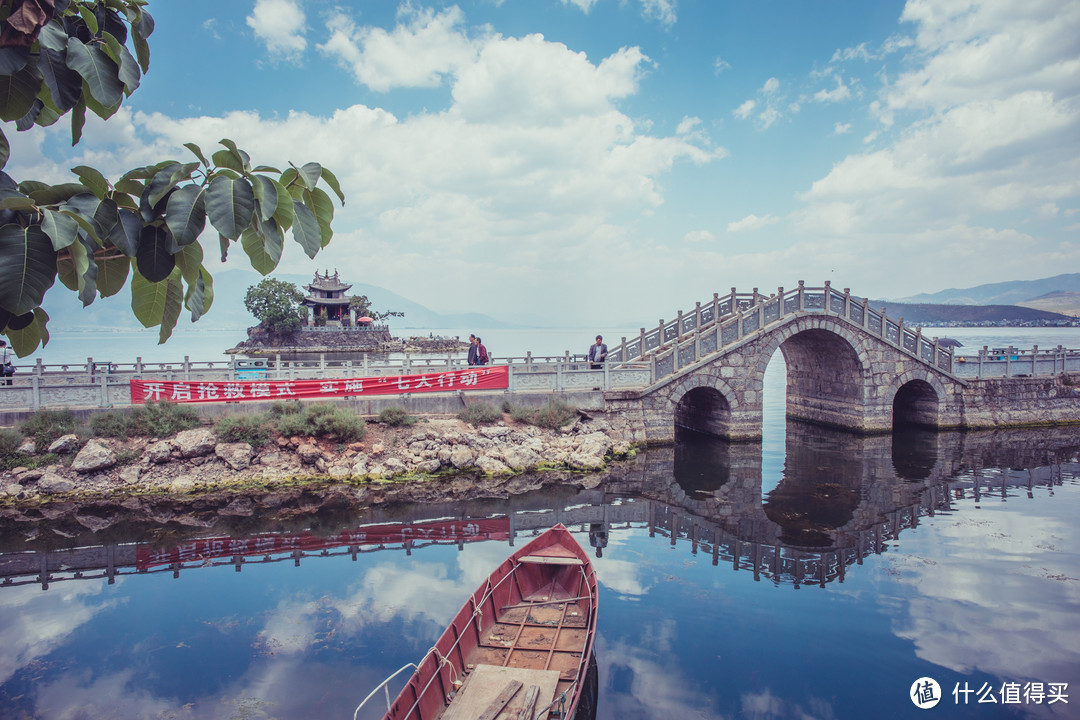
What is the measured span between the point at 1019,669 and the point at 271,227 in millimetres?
Result: 12331

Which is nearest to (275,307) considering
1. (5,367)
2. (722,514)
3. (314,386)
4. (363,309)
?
(363,309)

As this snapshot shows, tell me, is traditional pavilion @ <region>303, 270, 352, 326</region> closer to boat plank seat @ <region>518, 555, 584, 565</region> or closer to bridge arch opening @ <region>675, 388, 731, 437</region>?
bridge arch opening @ <region>675, 388, 731, 437</region>

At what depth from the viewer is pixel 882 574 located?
12859 millimetres

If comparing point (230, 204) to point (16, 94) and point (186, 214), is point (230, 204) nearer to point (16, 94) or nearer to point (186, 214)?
point (186, 214)

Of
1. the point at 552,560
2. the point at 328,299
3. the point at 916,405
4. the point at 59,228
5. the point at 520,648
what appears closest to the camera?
the point at 59,228

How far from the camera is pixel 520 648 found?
8703mm

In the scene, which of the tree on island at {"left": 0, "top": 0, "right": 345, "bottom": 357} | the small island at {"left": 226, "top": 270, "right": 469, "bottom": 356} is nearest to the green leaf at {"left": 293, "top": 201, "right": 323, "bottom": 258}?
the tree on island at {"left": 0, "top": 0, "right": 345, "bottom": 357}

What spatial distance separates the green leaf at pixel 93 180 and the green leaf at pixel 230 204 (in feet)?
1.91

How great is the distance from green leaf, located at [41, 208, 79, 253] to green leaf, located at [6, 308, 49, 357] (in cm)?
64

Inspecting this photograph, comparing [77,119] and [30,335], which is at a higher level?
[77,119]

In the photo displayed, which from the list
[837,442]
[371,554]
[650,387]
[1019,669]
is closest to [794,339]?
[837,442]

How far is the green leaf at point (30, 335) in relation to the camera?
9.03ft

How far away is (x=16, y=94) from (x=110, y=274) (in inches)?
32.3

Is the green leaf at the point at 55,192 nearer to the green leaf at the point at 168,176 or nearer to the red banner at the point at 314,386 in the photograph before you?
the green leaf at the point at 168,176
